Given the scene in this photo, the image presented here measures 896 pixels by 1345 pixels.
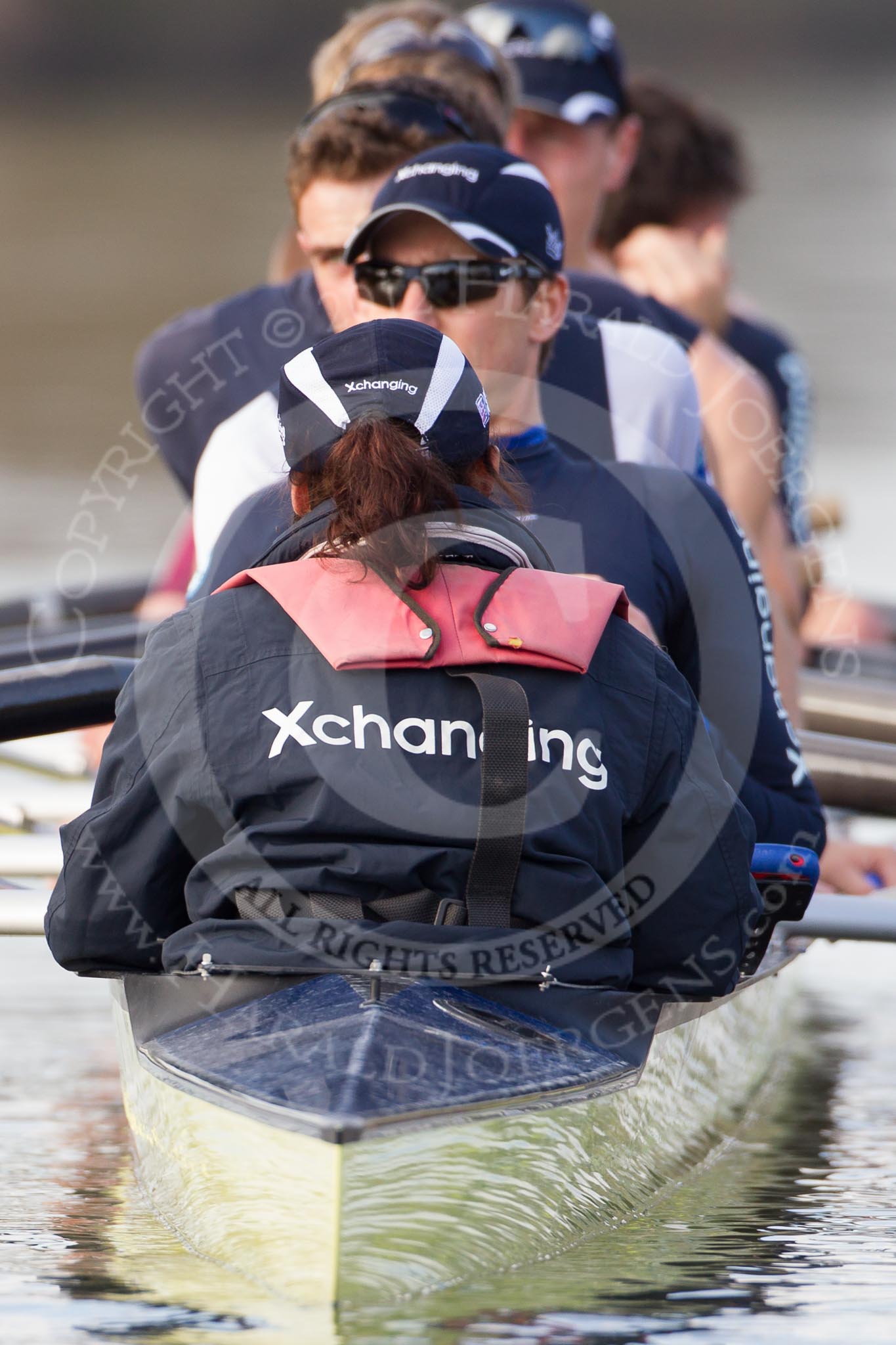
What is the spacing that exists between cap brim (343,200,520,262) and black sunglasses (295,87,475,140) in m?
0.91

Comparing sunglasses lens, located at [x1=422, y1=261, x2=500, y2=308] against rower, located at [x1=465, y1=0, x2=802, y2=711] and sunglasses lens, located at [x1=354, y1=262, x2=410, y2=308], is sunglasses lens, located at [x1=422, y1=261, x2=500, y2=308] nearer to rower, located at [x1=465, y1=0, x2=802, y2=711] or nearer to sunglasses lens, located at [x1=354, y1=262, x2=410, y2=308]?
sunglasses lens, located at [x1=354, y1=262, x2=410, y2=308]

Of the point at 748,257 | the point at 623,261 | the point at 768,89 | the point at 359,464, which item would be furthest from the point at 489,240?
the point at 768,89

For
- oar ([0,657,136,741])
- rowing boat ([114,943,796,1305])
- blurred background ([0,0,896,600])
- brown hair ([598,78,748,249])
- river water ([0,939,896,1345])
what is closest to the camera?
rowing boat ([114,943,796,1305])

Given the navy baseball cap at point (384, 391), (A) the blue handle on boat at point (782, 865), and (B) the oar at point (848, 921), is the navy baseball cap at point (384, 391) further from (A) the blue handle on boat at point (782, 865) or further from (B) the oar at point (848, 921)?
(B) the oar at point (848, 921)

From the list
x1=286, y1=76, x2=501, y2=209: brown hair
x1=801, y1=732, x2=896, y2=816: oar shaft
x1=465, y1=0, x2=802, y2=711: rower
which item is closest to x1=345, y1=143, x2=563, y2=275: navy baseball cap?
x1=286, y1=76, x2=501, y2=209: brown hair

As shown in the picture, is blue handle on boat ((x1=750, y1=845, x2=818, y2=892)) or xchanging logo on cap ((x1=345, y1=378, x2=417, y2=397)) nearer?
xchanging logo on cap ((x1=345, y1=378, x2=417, y2=397))

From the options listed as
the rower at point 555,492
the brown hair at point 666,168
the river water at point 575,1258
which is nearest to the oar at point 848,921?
the river water at point 575,1258

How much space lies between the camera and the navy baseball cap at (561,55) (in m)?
6.16

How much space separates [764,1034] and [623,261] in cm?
372

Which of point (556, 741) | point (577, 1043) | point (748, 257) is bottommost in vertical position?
point (577, 1043)

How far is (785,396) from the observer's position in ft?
25.9

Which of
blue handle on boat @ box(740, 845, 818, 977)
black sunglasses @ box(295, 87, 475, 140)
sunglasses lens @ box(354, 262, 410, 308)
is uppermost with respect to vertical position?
black sunglasses @ box(295, 87, 475, 140)

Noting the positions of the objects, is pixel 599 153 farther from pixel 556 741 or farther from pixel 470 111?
pixel 556 741

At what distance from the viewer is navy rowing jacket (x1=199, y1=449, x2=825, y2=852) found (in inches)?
141
